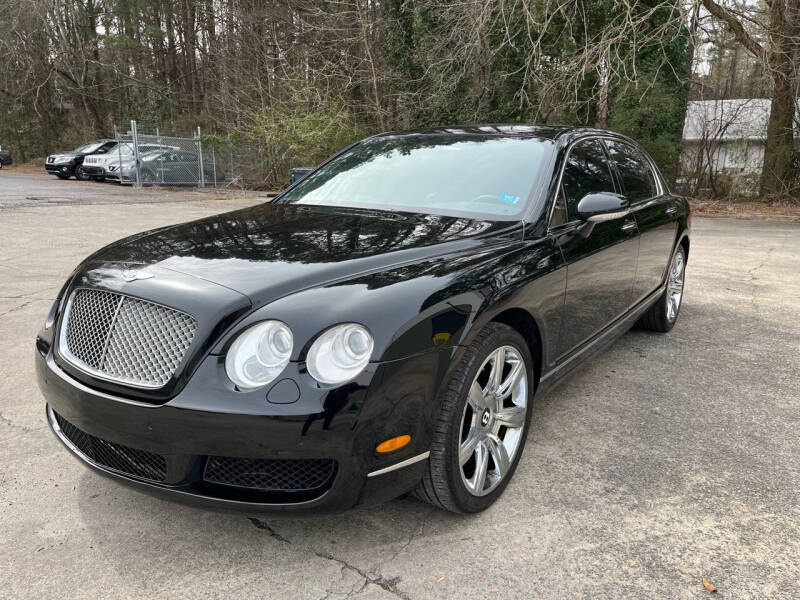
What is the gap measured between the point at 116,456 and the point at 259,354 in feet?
2.32

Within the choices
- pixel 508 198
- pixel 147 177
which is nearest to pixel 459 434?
pixel 508 198

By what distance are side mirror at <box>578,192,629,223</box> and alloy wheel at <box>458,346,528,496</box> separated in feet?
3.00

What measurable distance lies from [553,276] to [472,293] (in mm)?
695

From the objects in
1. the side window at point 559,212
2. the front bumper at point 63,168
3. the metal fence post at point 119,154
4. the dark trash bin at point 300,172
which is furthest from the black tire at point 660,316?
the front bumper at point 63,168

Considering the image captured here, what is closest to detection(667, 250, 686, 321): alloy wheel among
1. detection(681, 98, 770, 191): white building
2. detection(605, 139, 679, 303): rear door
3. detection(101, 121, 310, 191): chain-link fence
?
detection(605, 139, 679, 303): rear door

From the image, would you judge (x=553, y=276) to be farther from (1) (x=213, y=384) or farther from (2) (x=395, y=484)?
(1) (x=213, y=384)

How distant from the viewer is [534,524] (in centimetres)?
236

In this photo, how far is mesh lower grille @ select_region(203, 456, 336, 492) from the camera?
6.33 feet

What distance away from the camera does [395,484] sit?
205 centimetres

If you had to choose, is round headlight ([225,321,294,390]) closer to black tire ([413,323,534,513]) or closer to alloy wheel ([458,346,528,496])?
black tire ([413,323,534,513])

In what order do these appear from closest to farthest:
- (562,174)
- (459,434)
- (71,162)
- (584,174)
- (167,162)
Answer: (459,434)
(562,174)
(584,174)
(167,162)
(71,162)

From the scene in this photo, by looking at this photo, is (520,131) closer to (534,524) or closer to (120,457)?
(534,524)

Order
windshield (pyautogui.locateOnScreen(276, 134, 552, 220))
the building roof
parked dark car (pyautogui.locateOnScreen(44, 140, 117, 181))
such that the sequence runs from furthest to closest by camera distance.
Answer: parked dark car (pyautogui.locateOnScreen(44, 140, 117, 181))
the building roof
windshield (pyautogui.locateOnScreen(276, 134, 552, 220))

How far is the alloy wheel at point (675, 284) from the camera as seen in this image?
4898mm
